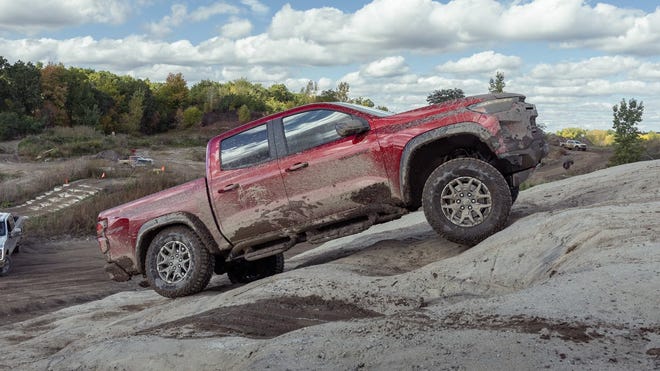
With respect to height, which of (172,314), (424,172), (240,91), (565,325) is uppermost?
(240,91)

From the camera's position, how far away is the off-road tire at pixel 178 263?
26.2ft

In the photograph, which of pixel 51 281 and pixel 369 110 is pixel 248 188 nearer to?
pixel 369 110

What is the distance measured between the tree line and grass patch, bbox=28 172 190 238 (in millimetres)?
38664

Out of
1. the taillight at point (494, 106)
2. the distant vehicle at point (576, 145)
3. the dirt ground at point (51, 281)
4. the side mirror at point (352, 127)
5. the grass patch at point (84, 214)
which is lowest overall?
the distant vehicle at point (576, 145)

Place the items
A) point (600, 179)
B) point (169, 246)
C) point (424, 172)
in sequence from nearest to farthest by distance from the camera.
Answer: point (424, 172)
point (169, 246)
point (600, 179)

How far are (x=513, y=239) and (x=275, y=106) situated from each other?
3683 inches

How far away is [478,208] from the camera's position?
23.0 feet

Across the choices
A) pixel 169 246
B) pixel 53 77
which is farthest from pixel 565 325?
pixel 53 77

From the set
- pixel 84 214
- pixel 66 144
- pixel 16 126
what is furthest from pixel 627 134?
pixel 16 126

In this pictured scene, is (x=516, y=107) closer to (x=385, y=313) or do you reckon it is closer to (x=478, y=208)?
(x=478, y=208)

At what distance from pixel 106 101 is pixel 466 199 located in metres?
81.2

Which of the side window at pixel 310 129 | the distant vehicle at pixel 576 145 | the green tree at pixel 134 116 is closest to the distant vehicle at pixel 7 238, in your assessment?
the side window at pixel 310 129

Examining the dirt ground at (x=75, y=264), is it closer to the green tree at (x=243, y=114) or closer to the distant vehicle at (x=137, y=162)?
the distant vehicle at (x=137, y=162)

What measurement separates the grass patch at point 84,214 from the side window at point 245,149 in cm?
1630
